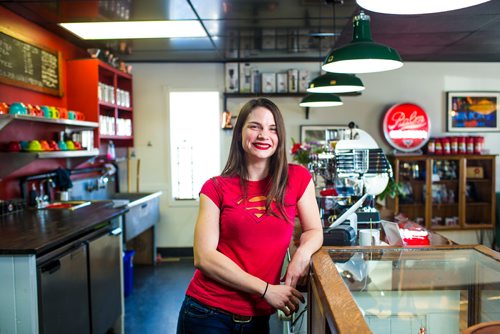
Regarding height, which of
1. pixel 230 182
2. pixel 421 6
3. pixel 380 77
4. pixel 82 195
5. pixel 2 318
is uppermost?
pixel 380 77

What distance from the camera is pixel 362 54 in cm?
211

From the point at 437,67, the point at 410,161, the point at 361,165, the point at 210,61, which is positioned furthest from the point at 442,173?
the point at 361,165

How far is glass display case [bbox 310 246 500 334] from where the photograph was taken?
1469 millimetres

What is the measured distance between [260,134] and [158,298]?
3.36 meters

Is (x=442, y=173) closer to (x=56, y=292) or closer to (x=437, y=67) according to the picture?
(x=437, y=67)

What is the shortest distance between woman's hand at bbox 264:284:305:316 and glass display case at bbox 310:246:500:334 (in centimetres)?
6

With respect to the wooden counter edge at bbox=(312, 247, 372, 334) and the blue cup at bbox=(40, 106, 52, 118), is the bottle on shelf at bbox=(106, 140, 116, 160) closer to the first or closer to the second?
the blue cup at bbox=(40, 106, 52, 118)

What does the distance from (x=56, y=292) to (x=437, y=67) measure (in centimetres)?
558

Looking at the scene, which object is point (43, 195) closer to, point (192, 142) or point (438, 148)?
point (192, 142)

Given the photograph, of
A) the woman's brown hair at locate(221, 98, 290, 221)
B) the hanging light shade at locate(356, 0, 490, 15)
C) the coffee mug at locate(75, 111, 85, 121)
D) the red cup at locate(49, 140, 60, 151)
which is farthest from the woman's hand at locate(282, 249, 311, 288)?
the coffee mug at locate(75, 111, 85, 121)

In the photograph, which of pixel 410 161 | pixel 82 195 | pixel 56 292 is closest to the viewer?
pixel 56 292

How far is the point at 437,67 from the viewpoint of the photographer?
609 cm

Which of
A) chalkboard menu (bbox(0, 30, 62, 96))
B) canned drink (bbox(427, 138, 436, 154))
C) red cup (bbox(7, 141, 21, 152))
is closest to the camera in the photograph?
red cup (bbox(7, 141, 21, 152))

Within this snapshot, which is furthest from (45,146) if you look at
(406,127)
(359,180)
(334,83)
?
(406,127)
